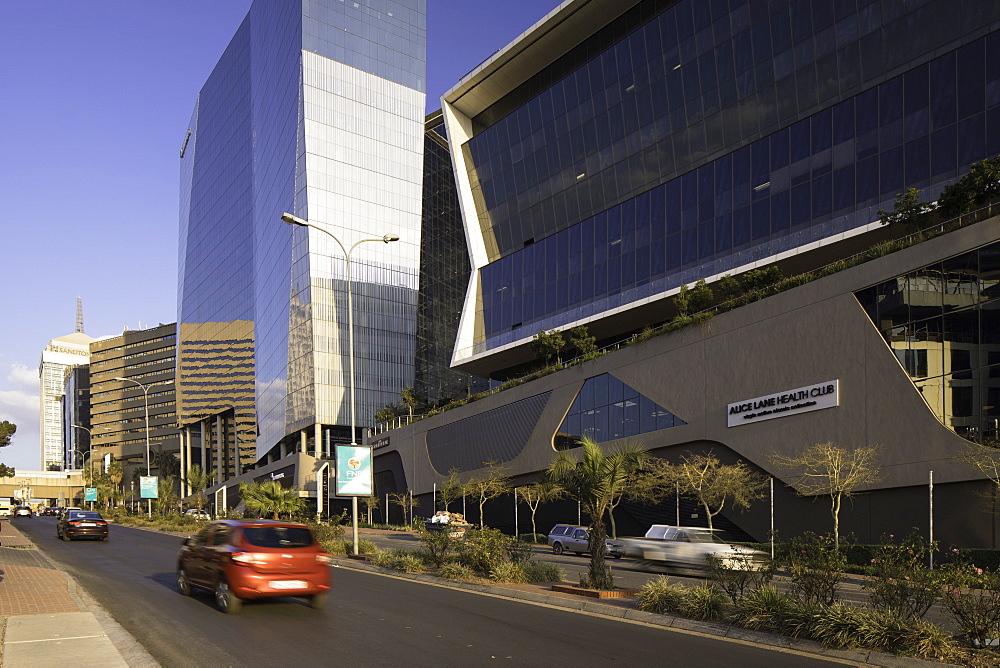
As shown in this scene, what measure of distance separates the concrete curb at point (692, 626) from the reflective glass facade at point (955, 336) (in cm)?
1860

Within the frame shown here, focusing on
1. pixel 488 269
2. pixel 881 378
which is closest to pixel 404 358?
pixel 488 269

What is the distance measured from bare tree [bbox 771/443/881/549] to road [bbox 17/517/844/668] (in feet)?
57.5

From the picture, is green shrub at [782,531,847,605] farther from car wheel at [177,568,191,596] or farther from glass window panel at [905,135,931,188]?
glass window panel at [905,135,931,188]

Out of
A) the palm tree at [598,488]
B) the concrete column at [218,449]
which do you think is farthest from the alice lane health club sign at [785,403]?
the concrete column at [218,449]

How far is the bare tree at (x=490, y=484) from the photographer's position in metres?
53.0

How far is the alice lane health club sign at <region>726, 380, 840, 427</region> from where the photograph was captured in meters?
33.4

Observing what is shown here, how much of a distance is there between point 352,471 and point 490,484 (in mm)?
25170

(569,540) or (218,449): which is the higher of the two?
(569,540)

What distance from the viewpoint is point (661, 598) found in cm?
1459

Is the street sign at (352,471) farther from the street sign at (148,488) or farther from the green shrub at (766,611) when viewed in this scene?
the street sign at (148,488)

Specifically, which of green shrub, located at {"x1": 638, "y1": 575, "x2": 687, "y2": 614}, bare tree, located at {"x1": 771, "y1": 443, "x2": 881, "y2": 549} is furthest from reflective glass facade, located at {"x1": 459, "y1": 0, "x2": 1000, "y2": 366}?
green shrub, located at {"x1": 638, "y1": 575, "x2": 687, "y2": 614}

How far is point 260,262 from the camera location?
11119cm

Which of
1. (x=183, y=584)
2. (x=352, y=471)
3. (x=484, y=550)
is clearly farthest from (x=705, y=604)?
(x=352, y=471)

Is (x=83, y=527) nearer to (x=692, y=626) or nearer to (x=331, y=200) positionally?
(x=692, y=626)
